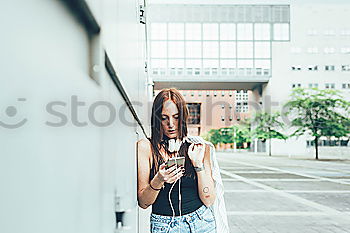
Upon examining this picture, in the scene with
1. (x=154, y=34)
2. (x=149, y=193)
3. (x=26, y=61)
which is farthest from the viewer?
(x=154, y=34)

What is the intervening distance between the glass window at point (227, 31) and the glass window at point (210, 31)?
1.69ft

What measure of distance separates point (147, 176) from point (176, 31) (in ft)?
147

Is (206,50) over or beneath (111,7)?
over

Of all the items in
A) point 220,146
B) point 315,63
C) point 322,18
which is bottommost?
point 220,146

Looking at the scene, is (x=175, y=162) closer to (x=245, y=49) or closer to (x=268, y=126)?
(x=268, y=126)

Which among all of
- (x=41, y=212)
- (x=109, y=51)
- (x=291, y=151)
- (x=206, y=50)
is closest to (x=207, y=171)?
(x=109, y=51)

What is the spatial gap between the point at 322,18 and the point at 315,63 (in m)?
5.15

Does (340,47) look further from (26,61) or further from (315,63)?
(26,61)

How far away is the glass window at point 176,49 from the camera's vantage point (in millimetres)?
45819

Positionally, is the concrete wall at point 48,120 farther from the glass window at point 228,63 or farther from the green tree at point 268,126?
the glass window at point 228,63

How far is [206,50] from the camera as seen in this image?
4619 centimetres

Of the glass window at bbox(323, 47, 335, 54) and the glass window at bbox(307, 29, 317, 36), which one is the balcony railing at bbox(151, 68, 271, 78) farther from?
the glass window at bbox(323, 47, 335, 54)

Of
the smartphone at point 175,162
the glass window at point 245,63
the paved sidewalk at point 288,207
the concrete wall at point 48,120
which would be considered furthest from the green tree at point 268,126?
the concrete wall at point 48,120

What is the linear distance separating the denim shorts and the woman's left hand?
26cm
